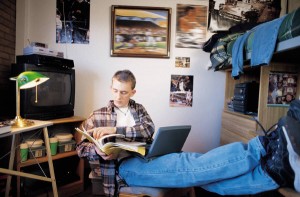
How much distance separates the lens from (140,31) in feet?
6.94

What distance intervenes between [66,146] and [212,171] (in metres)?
1.21

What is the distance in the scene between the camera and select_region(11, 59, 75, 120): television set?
1499 mm

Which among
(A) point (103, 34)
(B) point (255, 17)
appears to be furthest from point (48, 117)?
(B) point (255, 17)

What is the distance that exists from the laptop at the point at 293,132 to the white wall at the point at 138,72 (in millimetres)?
1440

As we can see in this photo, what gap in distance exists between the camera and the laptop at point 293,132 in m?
0.72

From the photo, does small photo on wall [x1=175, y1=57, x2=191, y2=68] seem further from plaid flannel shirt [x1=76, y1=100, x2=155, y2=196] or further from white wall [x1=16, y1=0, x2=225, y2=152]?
plaid flannel shirt [x1=76, y1=100, x2=155, y2=196]

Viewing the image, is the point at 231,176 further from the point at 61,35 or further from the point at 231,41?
the point at 61,35

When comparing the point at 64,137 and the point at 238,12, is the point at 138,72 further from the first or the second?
the point at 238,12

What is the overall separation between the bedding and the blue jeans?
0.56 metres

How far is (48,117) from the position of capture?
1.63 meters

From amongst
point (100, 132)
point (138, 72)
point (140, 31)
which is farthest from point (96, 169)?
point (140, 31)

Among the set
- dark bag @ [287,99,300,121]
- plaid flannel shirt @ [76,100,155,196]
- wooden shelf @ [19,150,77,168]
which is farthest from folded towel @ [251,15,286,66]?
wooden shelf @ [19,150,77,168]

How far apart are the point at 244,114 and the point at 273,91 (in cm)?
31

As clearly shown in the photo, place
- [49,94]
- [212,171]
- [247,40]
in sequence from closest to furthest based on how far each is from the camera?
[212,171] < [247,40] < [49,94]
